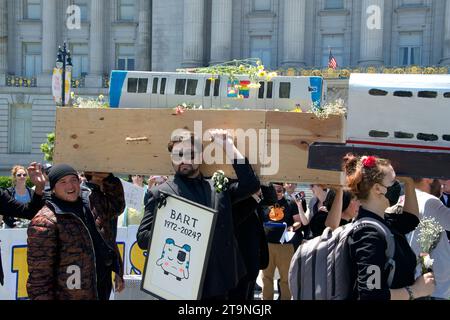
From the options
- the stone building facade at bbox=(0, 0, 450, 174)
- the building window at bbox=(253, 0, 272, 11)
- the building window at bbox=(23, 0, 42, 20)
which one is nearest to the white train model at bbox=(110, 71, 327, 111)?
the stone building facade at bbox=(0, 0, 450, 174)

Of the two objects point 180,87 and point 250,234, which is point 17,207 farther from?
point 250,234

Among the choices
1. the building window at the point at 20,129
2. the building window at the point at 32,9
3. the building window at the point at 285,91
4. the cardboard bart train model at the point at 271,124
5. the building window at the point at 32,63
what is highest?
the building window at the point at 32,9

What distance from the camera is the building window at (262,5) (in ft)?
154

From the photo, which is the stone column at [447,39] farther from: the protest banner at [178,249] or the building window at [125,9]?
the protest banner at [178,249]

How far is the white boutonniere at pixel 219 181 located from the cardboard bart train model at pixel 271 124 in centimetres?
26

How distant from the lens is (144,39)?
4844 cm

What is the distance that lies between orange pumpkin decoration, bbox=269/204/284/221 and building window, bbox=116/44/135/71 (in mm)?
41022

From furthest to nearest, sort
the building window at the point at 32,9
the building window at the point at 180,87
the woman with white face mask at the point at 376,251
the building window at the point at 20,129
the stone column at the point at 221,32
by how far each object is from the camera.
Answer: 1. the building window at the point at 32,9
2. the building window at the point at 20,129
3. the stone column at the point at 221,32
4. the building window at the point at 180,87
5. the woman with white face mask at the point at 376,251

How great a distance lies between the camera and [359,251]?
12.5 feet

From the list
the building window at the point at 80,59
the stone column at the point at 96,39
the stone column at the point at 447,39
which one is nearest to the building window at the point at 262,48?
the stone column at the point at 96,39

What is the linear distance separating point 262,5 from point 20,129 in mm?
20015

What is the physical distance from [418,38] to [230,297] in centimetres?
4155

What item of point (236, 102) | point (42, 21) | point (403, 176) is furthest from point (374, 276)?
point (42, 21)
